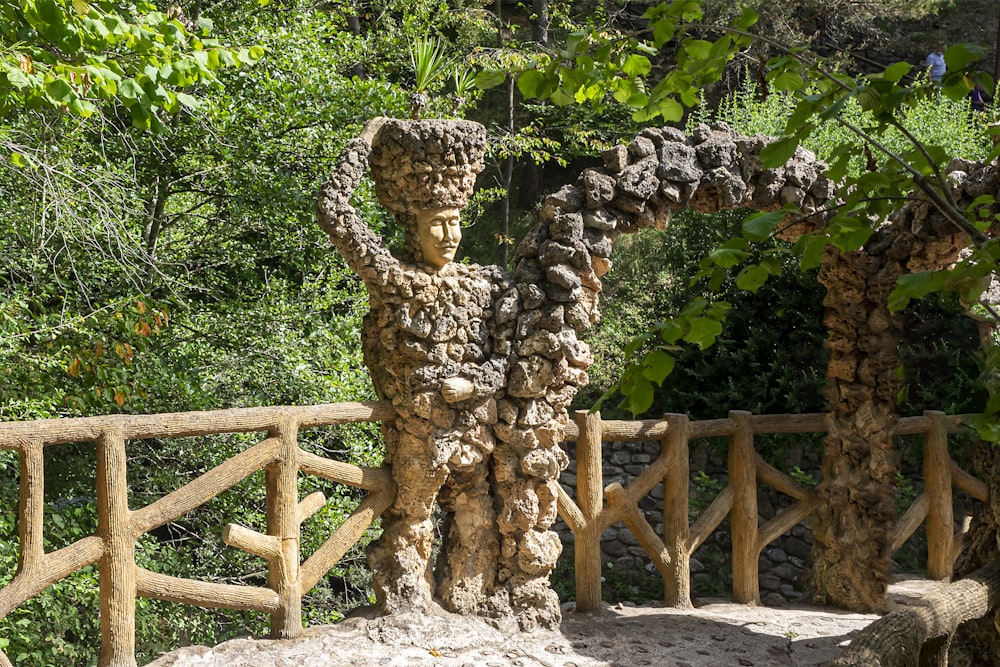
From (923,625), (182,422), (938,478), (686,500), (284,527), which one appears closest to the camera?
(923,625)

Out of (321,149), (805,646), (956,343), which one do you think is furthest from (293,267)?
(956,343)

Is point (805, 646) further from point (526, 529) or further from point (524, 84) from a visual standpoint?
point (524, 84)

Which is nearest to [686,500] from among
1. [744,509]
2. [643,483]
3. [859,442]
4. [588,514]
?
[643,483]

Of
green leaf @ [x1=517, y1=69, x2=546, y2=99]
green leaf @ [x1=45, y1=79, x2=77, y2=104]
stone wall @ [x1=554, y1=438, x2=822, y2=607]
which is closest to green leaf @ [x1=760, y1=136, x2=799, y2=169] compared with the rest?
green leaf @ [x1=517, y1=69, x2=546, y2=99]

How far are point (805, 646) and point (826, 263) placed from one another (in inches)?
89.9

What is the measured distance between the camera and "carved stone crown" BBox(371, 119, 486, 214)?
4773 mm

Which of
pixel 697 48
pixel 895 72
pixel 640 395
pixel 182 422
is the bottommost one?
pixel 182 422

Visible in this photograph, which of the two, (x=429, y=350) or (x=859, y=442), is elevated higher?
(x=429, y=350)

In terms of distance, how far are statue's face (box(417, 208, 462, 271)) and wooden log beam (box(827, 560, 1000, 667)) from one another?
284cm

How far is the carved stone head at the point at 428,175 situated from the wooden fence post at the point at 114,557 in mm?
1722

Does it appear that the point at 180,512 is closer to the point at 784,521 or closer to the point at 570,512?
the point at 570,512

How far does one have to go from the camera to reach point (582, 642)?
512 centimetres

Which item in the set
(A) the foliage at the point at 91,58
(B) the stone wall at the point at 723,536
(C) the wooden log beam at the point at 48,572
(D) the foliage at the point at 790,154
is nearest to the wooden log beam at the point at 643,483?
(C) the wooden log beam at the point at 48,572

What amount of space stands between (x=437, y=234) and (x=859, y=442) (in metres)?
3.11
